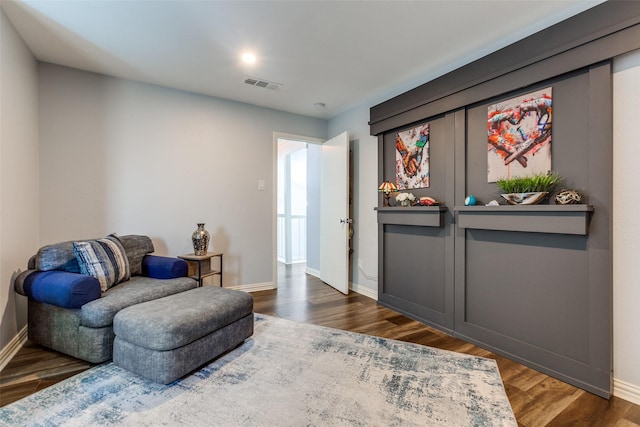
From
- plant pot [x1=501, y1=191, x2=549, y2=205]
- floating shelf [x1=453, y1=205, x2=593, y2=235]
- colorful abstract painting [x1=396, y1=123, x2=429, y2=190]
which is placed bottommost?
floating shelf [x1=453, y1=205, x2=593, y2=235]

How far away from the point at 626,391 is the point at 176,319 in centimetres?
266

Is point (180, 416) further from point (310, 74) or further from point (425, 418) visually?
point (310, 74)

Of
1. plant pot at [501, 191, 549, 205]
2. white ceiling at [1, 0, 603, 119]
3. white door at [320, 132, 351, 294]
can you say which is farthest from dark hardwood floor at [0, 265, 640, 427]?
white ceiling at [1, 0, 603, 119]

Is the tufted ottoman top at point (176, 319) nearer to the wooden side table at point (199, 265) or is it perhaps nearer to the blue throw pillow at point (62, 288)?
the blue throw pillow at point (62, 288)

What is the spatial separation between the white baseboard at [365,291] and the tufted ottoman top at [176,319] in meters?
1.85

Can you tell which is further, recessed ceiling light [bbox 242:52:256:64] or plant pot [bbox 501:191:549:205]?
recessed ceiling light [bbox 242:52:256:64]

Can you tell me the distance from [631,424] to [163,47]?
390 cm

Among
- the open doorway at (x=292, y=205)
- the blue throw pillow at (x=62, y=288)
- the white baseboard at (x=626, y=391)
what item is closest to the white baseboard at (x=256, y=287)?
the open doorway at (x=292, y=205)

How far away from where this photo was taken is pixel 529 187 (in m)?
2.04

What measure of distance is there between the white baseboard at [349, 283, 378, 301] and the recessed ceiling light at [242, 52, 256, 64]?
279cm

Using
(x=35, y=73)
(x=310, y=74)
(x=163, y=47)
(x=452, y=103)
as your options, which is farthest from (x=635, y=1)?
(x=35, y=73)

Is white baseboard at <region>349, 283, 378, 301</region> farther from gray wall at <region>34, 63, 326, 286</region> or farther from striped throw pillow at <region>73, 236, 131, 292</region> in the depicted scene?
striped throw pillow at <region>73, 236, 131, 292</region>

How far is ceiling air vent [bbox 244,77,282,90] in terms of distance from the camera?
10.1 feet

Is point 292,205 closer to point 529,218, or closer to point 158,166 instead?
point 158,166
